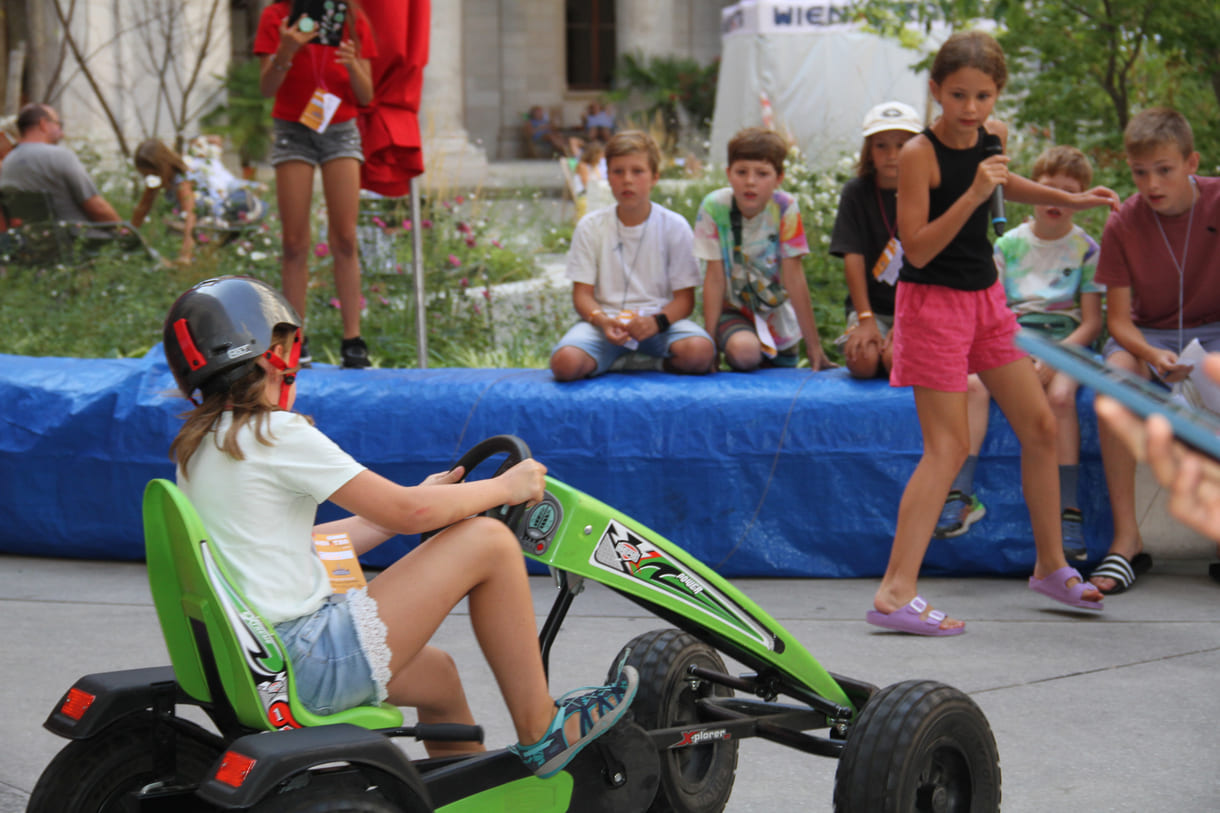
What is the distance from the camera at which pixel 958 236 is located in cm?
436

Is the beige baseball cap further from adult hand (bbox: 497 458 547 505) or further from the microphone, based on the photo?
adult hand (bbox: 497 458 547 505)

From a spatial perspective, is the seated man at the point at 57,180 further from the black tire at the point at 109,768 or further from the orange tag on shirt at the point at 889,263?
the black tire at the point at 109,768

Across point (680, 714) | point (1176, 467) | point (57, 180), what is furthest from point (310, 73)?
point (1176, 467)

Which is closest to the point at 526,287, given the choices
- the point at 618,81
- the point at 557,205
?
the point at 557,205

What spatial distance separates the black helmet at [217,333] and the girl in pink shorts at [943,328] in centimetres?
236

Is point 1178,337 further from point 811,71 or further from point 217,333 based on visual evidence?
point 811,71

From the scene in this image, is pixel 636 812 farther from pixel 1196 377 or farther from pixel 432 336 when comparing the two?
pixel 432 336

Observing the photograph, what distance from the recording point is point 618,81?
2830 centimetres

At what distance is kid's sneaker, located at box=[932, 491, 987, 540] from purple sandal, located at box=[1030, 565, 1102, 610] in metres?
0.47

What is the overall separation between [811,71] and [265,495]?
1496 cm

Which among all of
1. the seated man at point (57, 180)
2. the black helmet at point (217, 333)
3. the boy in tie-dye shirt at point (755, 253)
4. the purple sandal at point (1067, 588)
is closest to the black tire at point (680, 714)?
the black helmet at point (217, 333)

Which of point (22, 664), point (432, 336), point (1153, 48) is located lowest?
point (22, 664)

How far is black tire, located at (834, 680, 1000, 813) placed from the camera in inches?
104

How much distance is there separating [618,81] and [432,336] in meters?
21.9
